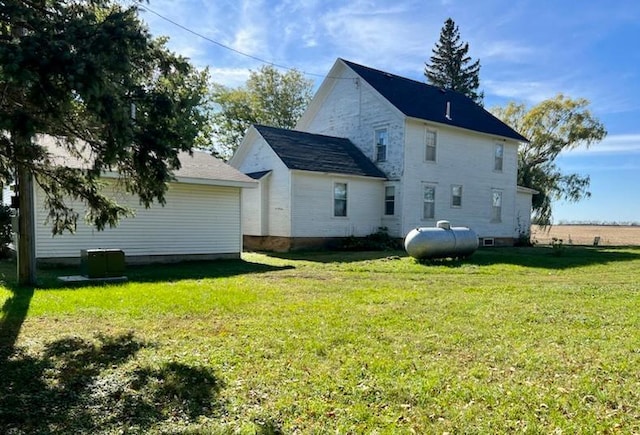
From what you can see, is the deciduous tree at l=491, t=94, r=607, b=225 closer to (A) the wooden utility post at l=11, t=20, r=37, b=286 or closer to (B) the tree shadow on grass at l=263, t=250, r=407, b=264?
(B) the tree shadow on grass at l=263, t=250, r=407, b=264

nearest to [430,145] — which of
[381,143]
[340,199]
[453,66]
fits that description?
[381,143]

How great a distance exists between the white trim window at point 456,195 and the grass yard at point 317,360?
44.1 feet

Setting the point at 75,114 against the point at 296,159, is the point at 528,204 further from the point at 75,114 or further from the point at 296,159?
the point at 75,114

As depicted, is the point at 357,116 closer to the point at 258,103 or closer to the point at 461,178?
the point at 461,178

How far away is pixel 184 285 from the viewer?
961cm

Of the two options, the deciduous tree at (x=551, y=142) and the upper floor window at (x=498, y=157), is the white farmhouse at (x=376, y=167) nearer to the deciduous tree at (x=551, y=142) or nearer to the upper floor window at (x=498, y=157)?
the upper floor window at (x=498, y=157)

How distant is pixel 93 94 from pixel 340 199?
16.2 meters

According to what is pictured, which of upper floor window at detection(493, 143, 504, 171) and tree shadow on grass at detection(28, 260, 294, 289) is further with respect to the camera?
upper floor window at detection(493, 143, 504, 171)

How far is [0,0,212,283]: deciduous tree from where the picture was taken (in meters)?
3.74

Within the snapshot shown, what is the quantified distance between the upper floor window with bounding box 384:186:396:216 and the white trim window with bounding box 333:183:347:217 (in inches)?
89.2

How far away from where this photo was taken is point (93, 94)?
12.4 feet

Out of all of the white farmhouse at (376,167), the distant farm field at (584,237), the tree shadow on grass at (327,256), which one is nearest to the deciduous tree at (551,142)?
the distant farm field at (584,237)

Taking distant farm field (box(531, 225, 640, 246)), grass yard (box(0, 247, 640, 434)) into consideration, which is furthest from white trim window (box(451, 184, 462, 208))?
grass yard (box(0, 247, 640, 434))

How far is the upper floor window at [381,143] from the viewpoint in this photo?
21219 millimetres
